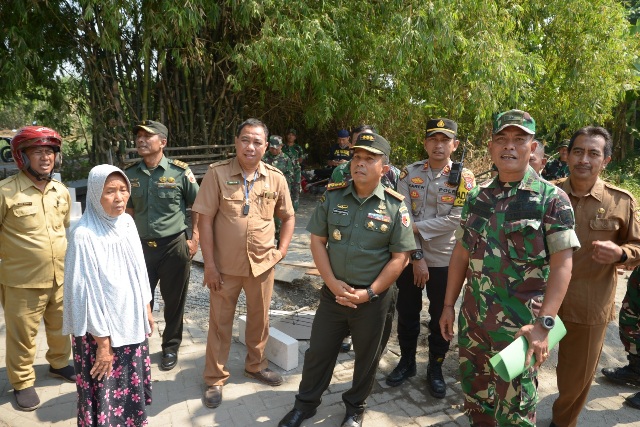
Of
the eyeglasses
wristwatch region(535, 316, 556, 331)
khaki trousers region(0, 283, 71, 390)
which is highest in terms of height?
the eyeglasses

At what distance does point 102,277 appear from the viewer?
2.41 m

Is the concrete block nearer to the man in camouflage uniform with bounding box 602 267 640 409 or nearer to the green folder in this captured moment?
the green folder

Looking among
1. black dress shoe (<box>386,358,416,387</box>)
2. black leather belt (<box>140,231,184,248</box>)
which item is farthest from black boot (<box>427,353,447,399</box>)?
black leather belt (<box>140,231,184,248</box>)

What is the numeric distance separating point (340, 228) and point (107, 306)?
1354 mm

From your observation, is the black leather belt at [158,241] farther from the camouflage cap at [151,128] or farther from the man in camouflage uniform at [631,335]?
the man in camouflage uniform at [631,335]

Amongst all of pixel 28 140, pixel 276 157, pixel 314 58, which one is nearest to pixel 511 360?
pixel 28 140

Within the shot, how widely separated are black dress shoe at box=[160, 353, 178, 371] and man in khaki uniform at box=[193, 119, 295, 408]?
0.50 metres

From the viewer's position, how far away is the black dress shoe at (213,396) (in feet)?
10.3

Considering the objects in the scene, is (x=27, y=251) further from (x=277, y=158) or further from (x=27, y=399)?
(x=277, y=158)

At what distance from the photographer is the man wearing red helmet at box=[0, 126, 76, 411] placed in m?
3.06

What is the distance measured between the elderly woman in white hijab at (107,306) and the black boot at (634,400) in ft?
11.0

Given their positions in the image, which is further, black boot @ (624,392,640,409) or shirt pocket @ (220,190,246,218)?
black boot @ (624,392,640,409)

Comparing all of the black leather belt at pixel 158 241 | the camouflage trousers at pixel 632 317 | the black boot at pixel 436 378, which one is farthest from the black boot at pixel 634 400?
the black leather belt at pixel 158 241

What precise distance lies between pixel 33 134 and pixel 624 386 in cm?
472
